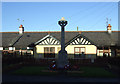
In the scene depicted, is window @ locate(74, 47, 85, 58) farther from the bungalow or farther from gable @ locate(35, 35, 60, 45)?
gable @ locate(35, 35, 60, 45)

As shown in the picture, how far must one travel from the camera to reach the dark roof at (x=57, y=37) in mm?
25797

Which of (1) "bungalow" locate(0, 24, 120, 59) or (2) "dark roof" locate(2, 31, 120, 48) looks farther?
(2) "dark roof" locate(2, 31, 120, 48)

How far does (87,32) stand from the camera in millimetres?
29062

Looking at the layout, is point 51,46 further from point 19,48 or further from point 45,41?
point 19,48

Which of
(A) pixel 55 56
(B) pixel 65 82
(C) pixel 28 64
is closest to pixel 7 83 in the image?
(B) pixel 65 82

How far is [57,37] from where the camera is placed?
26.8 meters

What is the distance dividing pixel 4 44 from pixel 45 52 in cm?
704

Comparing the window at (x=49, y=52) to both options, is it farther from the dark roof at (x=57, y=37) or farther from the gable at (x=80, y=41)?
the gable at (x=80, y=41)

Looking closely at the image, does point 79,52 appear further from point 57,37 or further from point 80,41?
point 57,37

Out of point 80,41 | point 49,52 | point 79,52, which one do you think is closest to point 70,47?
point 79,52

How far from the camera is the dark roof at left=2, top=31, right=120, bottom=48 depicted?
25797mm

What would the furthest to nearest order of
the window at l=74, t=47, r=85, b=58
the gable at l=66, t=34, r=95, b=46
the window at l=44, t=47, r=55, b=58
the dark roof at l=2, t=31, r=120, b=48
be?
the dark roof at l=2, t=31, r=120, b=48 → the window at l=44, t=47, r=55, b=58 → the window at l=74, t=47, r=85, b=58 → the gable at l=66, t=34, r=95, b=46

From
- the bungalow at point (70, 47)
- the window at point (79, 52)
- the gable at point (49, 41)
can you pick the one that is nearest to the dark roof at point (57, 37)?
the bungalow at point (70, 47)

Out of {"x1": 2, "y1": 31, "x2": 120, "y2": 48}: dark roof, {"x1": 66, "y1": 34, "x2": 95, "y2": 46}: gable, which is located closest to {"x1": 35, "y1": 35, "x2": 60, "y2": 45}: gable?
{"x1": 2, "y1": 31, "x2": 120, "y2": 48}: dark roof
